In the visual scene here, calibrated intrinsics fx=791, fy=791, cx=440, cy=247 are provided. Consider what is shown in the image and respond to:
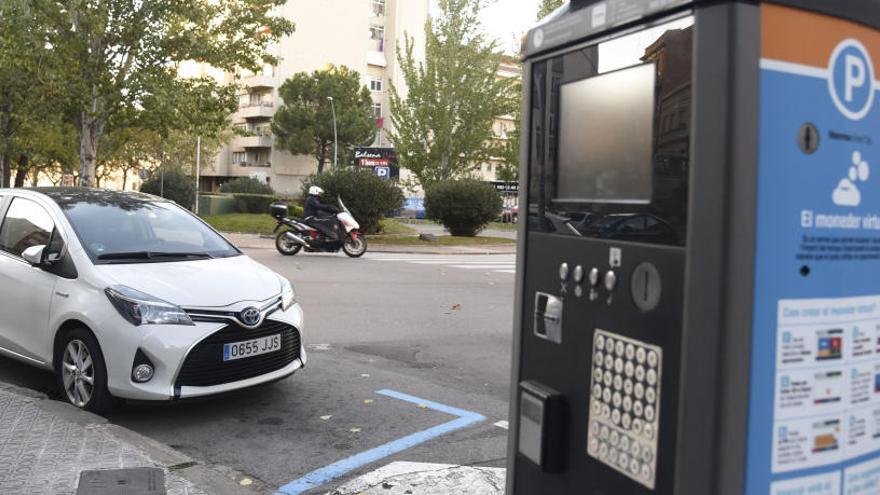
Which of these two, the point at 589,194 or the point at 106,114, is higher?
the point at 106,114

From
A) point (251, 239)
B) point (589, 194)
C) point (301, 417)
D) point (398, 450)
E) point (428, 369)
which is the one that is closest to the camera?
point (589, 194)

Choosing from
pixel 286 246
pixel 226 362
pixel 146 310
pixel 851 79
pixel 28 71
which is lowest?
pixel 226 362

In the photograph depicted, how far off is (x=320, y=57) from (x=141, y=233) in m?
62.7

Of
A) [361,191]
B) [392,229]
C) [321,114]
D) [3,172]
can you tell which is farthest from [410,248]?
[321,114]

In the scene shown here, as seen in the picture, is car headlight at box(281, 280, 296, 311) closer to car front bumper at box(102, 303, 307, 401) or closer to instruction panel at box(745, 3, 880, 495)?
car front bumper at box(102, 303, 307, 401)

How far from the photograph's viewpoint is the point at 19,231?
619cm

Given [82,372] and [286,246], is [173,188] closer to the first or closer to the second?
[286,246]

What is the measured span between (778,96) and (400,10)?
70.5 m

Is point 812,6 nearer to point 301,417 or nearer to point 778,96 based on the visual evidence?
point 778,96

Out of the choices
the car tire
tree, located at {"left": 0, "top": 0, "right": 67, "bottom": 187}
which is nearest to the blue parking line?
the car tire

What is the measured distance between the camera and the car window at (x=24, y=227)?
5965 millimetres

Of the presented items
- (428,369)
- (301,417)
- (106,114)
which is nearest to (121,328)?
(301,417)

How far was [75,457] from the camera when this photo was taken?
4.17 meters

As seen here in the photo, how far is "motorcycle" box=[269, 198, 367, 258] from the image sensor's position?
17.6 meters
